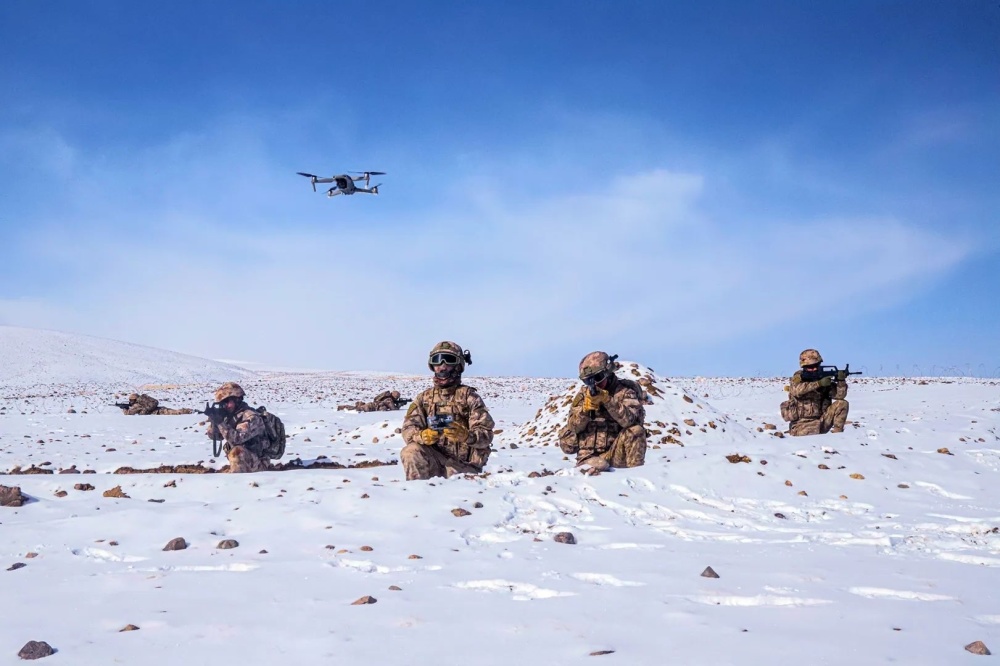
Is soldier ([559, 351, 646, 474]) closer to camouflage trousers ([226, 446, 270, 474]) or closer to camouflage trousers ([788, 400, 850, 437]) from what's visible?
camouflage trousers ([226, 446, 270, 474])

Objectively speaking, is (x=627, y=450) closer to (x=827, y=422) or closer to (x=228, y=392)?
(x=228, y=392)

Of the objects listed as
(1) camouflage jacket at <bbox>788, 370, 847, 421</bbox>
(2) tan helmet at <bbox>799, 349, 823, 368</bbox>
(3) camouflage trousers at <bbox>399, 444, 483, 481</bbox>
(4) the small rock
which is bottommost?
(4) the small rock

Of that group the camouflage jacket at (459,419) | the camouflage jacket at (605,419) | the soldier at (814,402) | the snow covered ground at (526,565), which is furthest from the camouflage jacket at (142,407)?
the soldier at (814,402)

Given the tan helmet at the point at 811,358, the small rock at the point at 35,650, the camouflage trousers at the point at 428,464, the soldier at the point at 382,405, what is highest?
the tan helmet at the point at 811,358

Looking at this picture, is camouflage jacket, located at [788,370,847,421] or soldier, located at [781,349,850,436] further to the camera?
camouflage jacket, located at [788,370,847,421]

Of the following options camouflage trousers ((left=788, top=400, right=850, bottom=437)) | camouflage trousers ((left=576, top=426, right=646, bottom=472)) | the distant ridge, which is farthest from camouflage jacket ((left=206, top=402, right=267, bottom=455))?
the distant ridge

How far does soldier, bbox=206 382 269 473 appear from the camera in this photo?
10008mm

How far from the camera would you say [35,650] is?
10.2 feet

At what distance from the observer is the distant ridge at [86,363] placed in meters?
43.2

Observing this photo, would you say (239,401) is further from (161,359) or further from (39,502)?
(161,359)

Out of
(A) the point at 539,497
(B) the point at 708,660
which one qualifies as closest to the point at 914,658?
(B) the point at 708,660

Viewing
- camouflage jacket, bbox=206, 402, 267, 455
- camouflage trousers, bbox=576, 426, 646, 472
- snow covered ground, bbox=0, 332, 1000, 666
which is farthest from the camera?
camouflage jacket, bbox=206, 402, 267, 455

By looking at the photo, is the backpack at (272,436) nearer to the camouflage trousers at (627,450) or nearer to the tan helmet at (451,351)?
the tan helmet at (451,351)

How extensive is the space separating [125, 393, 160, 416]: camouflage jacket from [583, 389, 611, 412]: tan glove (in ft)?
50.3
